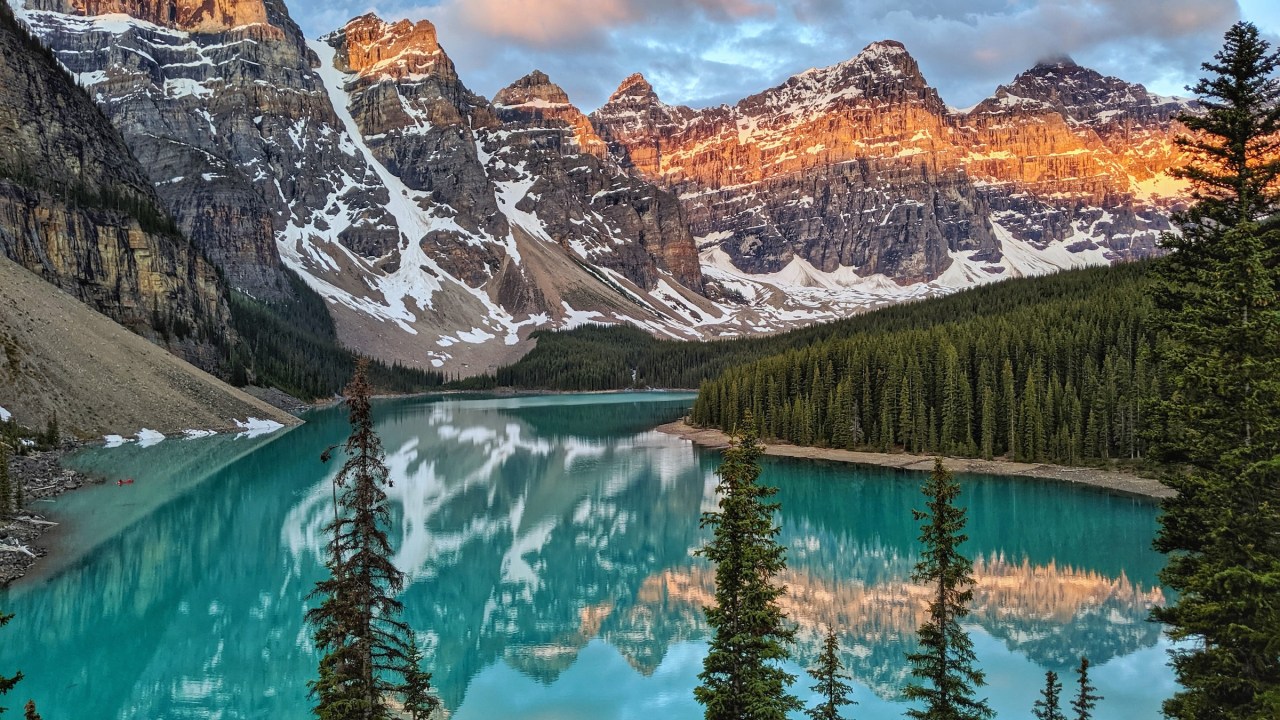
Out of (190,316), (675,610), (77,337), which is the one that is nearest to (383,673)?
(675,610)

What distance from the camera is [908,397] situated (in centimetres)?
7006

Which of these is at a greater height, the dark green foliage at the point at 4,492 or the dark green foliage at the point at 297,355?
the dark green foliage at the point at 297,355

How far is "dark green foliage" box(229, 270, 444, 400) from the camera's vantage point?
128 meters

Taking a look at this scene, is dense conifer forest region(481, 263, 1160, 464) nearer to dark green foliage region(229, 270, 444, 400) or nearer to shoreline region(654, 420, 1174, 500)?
shoreline region(654, 420, 1174, 500)

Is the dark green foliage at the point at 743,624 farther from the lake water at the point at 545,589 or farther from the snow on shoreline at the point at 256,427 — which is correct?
the snow on shoreline at the point at 256,427

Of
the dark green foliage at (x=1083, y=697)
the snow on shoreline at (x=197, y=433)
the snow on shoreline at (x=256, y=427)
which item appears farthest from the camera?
the snow on shoreline at (x=256, y=427)

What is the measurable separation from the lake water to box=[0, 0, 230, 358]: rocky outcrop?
39.7 meters

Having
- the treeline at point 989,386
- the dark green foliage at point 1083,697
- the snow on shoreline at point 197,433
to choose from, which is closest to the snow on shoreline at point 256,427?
the snow on shoreline at point 197,433

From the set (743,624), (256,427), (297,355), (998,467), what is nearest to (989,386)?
(998,467)

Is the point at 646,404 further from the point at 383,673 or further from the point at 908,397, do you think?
the point at 383,673

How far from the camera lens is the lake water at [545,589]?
22875 millimetres

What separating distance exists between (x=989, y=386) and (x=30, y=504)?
6358 centimetres

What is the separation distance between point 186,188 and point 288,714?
690 ft

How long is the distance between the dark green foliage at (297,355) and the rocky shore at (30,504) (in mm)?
53514
